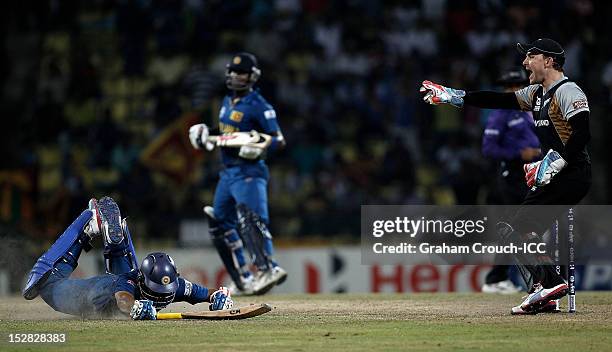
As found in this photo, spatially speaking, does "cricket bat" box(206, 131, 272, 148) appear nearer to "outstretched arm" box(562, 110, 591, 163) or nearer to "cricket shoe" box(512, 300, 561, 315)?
"cricket shoe" box(512, 300, 561, 315)

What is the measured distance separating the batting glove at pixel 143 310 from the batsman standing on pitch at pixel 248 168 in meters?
4.05

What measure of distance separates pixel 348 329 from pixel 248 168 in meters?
4.70

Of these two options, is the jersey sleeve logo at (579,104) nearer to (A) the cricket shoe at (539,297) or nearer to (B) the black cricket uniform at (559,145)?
(B) the black cricket uniform at (559,145)

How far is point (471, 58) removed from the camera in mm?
23609

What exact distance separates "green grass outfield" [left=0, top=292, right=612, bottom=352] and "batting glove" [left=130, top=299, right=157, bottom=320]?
8 centimetres

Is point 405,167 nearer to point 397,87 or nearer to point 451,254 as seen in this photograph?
point 397,87

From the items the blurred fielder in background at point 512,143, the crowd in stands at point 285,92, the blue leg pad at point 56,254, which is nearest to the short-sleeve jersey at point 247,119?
the blurred fielder in background at point 512,143

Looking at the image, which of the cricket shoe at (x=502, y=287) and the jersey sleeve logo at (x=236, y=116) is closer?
the jersey sleeve logo at (x=236, y=116)

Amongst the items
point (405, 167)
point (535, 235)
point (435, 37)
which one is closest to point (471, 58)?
point (435, 37)

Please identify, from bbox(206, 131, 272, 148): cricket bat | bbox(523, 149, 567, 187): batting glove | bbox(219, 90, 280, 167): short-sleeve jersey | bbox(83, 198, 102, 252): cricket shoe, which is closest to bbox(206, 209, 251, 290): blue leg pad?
bbox(219, 90, 280, 167): short-sleeve jersey

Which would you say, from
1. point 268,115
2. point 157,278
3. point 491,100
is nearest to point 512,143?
point 268,115

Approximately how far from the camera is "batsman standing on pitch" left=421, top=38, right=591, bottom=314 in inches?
432

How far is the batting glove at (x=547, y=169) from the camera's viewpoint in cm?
1095

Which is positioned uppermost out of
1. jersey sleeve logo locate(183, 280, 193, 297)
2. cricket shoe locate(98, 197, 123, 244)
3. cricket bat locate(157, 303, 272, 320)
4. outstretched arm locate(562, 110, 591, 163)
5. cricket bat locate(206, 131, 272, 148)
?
cricket bat locate(206, 131, 272, 148)
